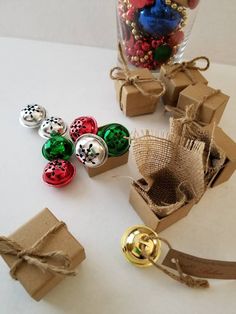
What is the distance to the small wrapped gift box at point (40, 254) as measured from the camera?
17.1 inches

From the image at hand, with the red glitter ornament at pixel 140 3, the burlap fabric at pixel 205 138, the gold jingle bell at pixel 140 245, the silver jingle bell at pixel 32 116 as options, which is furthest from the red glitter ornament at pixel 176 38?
the gold jingle bell at pixel 140 245

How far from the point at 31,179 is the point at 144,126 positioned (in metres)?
0.31

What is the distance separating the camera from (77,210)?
603 mm

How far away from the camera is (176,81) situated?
707mm

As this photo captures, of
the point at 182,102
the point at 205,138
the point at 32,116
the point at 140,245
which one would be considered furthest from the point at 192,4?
the point at 140,245

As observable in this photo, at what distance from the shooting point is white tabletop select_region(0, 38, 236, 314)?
0.51 m

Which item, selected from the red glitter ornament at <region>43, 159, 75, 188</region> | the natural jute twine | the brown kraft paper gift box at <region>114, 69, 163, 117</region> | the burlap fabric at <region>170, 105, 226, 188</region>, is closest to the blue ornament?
the brown kraft paper gift box at <region>114, 69, 163, 117</region>

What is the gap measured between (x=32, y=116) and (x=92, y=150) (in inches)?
8.0

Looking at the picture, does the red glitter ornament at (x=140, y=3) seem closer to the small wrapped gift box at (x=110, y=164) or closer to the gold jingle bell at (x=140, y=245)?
the small wrapped gift box at (x=110, y=164)

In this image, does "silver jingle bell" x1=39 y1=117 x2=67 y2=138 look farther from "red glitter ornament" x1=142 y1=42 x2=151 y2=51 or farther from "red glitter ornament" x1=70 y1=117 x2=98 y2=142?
"red glitter ornament" x1=142 y1=42 x2=151 y2=51

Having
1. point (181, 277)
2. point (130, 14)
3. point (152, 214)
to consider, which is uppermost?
point (130, 14)

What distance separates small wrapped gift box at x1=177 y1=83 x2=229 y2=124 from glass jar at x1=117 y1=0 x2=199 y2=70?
0.51ft

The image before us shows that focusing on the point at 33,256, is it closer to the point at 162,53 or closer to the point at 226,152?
the point at 226,152

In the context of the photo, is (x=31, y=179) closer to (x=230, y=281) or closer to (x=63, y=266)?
(x=63, y=266)
